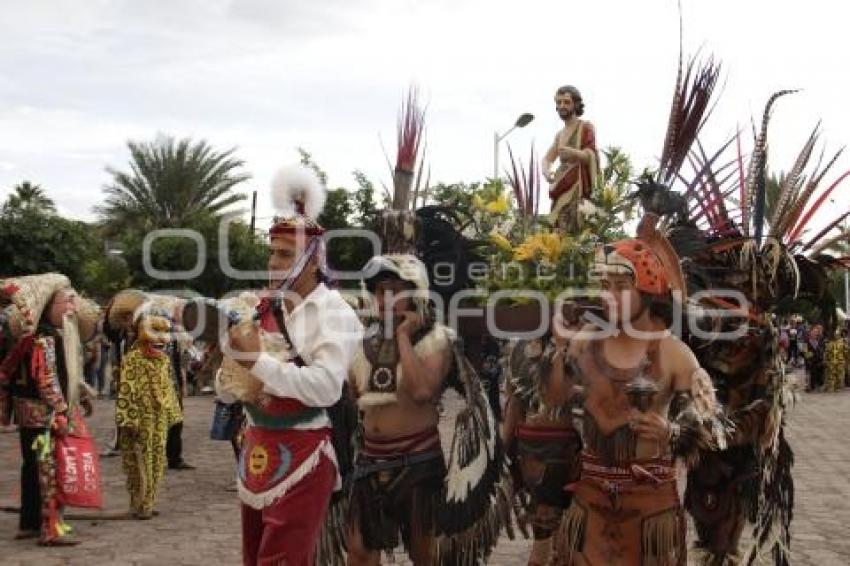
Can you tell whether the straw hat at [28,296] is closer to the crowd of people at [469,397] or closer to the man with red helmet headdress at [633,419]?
the crowd of people at [469,397]

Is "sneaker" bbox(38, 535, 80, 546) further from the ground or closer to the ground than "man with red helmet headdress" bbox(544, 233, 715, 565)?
closer to the ground

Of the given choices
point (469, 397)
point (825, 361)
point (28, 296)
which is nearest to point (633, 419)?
point (469, 397)

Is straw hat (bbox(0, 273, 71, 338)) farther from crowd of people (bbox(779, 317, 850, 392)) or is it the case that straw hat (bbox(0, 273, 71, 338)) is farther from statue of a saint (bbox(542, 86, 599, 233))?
crowd of people (bbox(779, 317, 850, 392))

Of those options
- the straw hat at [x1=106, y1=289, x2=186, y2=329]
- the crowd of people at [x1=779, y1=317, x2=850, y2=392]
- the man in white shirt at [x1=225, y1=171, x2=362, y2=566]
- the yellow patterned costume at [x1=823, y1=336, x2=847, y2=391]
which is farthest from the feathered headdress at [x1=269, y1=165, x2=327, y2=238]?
the yellow patterned costume at [x1=823, y1=336, x2=847, y2=391]

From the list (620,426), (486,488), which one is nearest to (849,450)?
(486,488)

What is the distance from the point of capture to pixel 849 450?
46.4 ft

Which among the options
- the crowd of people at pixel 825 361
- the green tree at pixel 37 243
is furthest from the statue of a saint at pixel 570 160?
the crowd of people at pixel 825 361

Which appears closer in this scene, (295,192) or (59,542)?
(295,192)

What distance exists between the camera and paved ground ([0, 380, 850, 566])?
24.5 ft

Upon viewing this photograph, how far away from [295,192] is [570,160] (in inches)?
82.9

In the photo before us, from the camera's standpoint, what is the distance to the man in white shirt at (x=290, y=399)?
4230mm

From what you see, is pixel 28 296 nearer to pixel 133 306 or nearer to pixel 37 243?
pixel 133 306

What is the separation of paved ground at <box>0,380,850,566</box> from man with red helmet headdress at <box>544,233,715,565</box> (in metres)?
2.92

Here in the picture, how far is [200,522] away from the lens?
8.77 m
